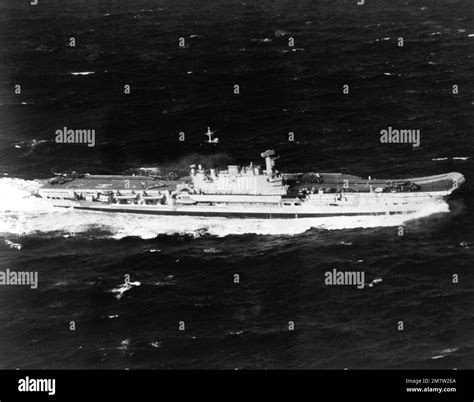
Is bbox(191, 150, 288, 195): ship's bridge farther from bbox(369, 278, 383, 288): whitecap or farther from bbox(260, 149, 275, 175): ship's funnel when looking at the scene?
bbox(369, 278, 383, 288): whitecap

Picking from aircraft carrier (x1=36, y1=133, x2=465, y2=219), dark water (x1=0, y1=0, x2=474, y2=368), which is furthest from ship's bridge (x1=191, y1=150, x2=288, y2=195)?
dark water (x1=0, y1=0, x2=474, y2=368)

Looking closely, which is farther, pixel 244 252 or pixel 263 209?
pixel 263 209

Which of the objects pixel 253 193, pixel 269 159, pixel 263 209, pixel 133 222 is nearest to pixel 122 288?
pixel 133 222

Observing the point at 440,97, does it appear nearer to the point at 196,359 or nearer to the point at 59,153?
the point at 59,153

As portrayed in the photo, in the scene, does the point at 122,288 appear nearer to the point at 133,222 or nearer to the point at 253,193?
the point at 133,222

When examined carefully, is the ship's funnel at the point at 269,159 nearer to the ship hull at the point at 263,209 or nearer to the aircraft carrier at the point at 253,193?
the aircraft carrier at the point at 253,193

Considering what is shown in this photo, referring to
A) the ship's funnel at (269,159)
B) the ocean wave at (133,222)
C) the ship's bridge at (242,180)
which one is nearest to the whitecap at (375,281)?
the ocean wave at (133,222)
